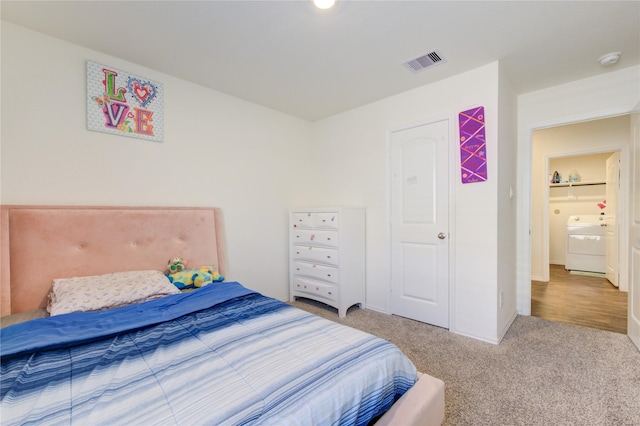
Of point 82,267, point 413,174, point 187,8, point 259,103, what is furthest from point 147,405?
point 259,103

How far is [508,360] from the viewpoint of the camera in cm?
210

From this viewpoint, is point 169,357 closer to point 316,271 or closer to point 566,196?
point 316,271

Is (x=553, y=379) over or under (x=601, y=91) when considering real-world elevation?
under

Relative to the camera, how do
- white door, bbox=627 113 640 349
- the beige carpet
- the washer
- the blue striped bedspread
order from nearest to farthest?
the blue striped bedspread, the beige carpet, white door, bbox=627 113 640 349, the washer

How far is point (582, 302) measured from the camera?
3402 millimetres

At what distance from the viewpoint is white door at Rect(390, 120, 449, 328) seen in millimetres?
2688

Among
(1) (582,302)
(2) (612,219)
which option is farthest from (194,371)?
(2) (612,219)

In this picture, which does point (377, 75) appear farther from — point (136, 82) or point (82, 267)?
point (82, 267)

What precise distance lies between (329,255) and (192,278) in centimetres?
139

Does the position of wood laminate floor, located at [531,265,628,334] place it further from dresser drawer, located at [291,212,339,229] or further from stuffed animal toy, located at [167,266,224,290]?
stuffed animal toy, located at [167,266,224,290]

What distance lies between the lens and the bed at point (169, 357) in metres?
0.84

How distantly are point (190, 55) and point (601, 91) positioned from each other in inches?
145

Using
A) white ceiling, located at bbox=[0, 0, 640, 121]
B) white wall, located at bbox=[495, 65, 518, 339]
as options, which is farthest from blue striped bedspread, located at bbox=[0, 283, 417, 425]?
white ceiling, located at bbox=[0, 0, 640, 121]

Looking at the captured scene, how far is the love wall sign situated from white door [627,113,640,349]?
4051 mm
